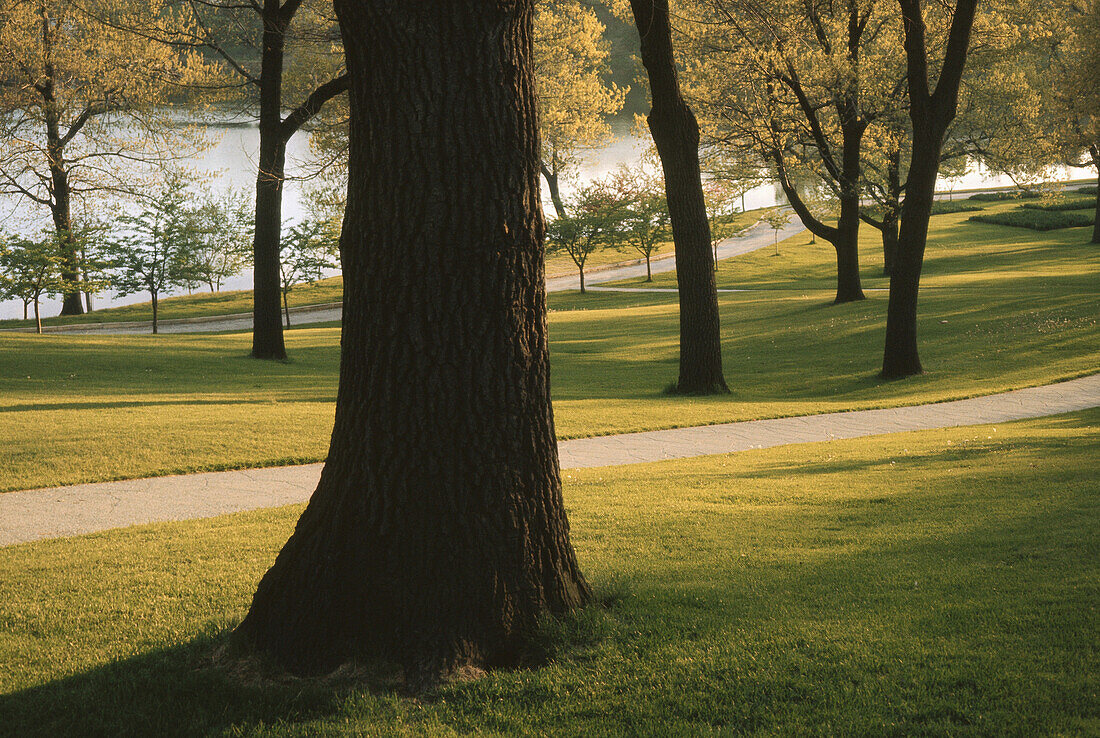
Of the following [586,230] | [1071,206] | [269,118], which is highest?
[1071,206]

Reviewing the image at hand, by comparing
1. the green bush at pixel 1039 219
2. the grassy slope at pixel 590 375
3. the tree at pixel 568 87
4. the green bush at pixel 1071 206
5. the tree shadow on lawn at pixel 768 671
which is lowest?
the tree shadow on lawn at pixel 768 671

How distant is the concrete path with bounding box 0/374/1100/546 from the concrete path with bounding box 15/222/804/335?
20691mm

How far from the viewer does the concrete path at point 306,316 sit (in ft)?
95.0

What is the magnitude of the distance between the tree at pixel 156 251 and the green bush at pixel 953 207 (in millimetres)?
47083

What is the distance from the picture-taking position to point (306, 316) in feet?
110

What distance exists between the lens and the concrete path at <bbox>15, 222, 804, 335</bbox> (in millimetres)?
28953

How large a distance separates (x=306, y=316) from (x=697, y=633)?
31770 millimetres

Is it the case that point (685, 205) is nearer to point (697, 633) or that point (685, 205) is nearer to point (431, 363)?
point (697, 633)

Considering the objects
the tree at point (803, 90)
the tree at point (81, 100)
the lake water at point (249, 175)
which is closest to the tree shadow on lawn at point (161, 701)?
the lake water at point (249, 175)

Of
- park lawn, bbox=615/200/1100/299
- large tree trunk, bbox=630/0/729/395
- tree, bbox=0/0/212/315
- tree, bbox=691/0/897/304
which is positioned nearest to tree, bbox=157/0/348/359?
large tree trunk, bbox=630/0/729/395

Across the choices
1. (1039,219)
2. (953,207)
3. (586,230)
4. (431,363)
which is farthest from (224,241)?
(953,207)

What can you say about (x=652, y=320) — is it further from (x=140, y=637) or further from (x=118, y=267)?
(x=140, y=637)

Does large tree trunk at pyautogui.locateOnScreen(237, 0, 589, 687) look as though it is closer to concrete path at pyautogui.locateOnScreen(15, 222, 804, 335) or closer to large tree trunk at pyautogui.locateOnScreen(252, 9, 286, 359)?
large tree trunk at pyautogui.locateOnScreen(252, 9, 286, 359)

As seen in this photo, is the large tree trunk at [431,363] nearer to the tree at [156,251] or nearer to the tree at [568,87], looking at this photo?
the tree at [156,251]
